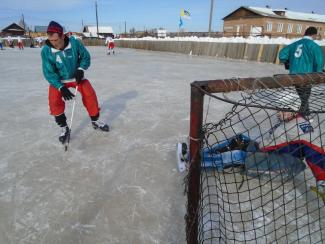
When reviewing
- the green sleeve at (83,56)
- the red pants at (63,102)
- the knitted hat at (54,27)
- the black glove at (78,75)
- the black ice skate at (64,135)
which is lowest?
the black ice skate at (64,135)

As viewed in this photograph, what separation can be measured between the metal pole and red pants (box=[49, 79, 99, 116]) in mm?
2320

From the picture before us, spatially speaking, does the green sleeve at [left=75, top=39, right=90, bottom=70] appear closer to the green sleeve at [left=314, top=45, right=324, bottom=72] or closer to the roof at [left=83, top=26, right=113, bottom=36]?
the green sleeve at [left=314, top=45, right=324, bottom=72]

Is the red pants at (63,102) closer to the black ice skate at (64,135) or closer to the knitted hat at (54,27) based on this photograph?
the black ice skate at (64,135)


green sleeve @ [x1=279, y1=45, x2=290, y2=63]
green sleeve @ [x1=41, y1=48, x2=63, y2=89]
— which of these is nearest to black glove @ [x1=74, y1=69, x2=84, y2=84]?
green sleeve @ [x1=41, y1=48, x2=63, y2=89]

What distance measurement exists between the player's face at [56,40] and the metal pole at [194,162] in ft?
7.58

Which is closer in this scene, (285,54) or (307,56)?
(307,56)

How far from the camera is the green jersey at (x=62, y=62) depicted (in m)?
3.02

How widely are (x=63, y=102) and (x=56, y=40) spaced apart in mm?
762

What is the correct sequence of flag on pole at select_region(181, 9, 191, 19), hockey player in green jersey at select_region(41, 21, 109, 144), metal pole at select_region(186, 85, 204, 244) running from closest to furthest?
1. metal pole at select_region(186, 85, 204, 244)
2. hockey player in green jersey at select_region(41, 21, 109, 144)
3. flag on pole at select_region(181, 9, 191, 19)

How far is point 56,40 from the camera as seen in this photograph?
2938mm

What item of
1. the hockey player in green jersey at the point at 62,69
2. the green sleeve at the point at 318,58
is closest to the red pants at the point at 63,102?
the hockey player in green jersey at the point at 62,69

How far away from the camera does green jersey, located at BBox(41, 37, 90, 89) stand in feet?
9.91

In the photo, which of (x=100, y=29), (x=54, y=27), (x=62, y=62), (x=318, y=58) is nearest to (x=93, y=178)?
(x=62, y=62)

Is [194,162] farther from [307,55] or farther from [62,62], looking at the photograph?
[307,55]
